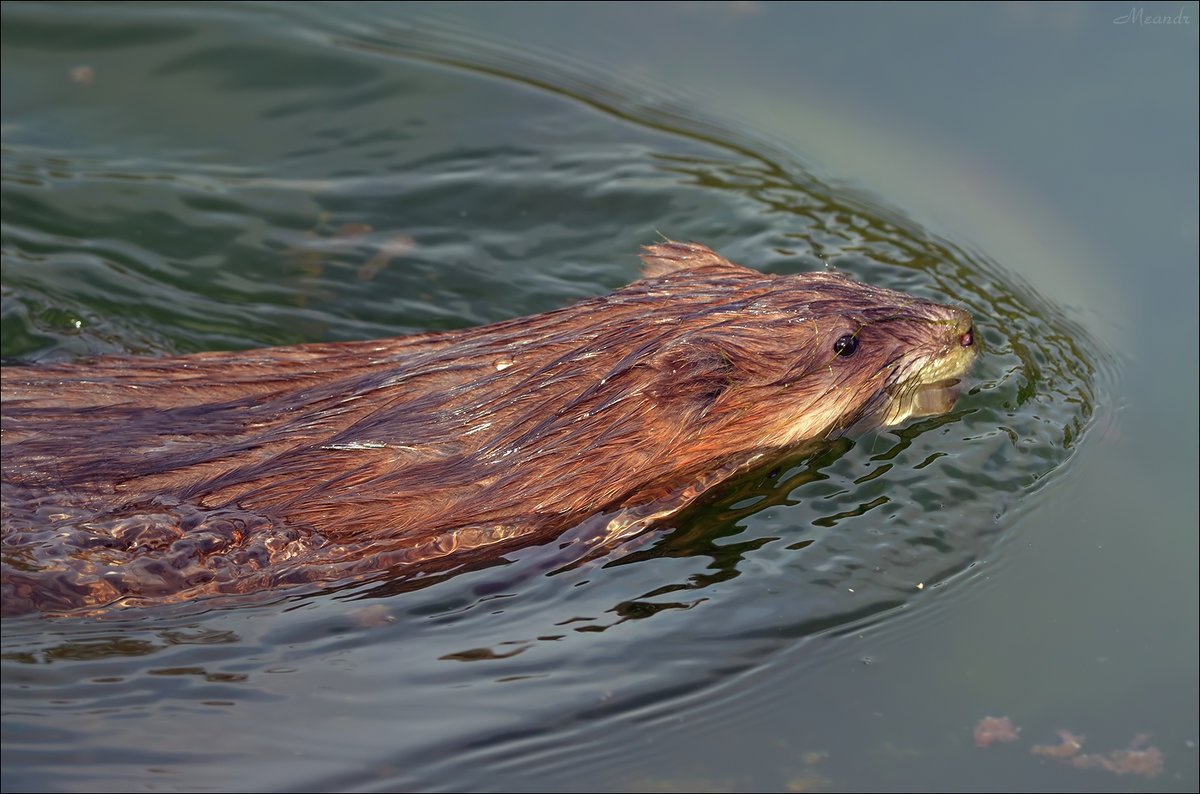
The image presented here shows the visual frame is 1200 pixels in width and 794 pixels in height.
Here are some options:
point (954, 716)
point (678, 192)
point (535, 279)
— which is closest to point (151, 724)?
point (954, 716)

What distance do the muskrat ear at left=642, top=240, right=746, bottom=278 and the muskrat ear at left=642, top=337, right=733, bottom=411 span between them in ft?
2.03

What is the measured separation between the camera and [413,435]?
12.6 ft

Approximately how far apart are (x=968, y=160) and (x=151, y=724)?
4516 mm

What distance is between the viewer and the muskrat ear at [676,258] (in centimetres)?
460

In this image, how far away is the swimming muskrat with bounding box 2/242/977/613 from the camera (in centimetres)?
372

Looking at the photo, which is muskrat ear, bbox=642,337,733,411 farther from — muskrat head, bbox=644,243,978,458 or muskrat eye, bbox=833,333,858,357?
muskrat eye, bbox=833,333,858,357

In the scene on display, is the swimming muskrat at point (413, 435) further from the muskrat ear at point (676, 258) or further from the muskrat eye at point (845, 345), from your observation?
the muskrat ear at point (676, 258)

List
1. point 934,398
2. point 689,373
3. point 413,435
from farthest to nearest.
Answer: point 934,398
point 689,373
point 413,435

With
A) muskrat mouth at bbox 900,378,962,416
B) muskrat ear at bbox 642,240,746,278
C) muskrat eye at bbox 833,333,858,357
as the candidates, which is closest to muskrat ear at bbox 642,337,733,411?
muskrat eye at bbox 833,333,858,357

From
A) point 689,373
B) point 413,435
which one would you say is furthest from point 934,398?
point 413,435

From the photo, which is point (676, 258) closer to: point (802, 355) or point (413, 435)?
point (802, 355)

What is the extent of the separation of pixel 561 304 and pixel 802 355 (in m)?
1.77

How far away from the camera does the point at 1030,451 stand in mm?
4832

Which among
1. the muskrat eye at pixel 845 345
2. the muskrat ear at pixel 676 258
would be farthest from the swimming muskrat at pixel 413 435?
the muskrat ear at pixel 676 258
